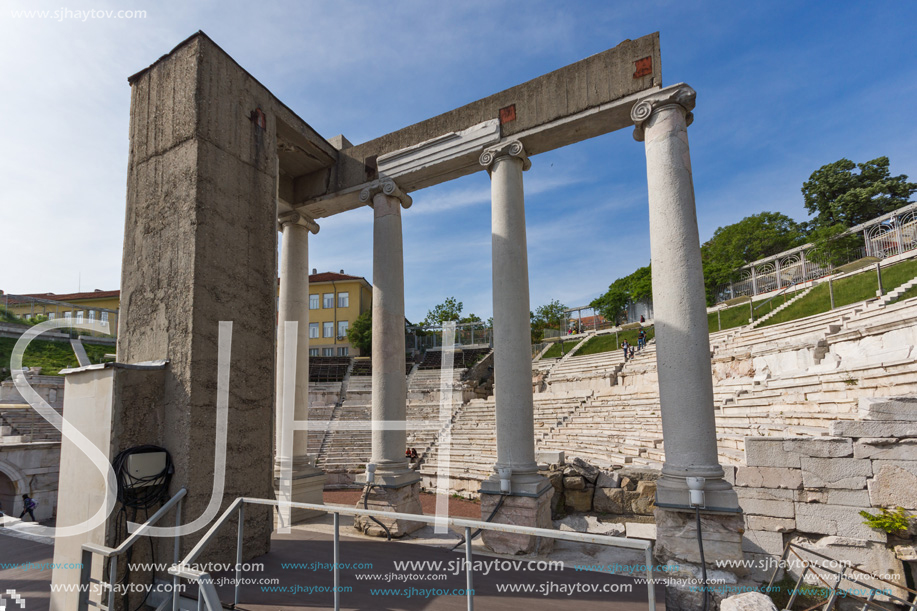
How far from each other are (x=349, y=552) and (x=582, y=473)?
18.2ft

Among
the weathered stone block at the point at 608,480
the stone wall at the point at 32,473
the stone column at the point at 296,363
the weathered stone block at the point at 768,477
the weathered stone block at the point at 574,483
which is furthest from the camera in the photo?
the stone wall at the point at 32,473

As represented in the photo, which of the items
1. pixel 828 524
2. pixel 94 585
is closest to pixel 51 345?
pixel 94 585

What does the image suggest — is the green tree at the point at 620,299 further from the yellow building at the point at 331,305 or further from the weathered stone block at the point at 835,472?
the weathered stone block at the point at 835,472

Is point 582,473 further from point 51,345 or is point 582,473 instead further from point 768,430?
point 51,345

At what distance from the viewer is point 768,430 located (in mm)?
9625

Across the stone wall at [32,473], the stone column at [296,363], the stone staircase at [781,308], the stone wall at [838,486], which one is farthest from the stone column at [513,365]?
the stone staircase at [781,308]

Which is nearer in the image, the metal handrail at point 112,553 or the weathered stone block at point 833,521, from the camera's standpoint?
the metal handrail at point 112,553

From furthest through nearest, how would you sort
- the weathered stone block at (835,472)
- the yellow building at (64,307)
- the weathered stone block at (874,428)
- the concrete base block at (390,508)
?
the yellow building at (64,307) → the concrete base block at (390,508) → the weathered stone block at (835,472) → the weathered stone block at (874,428)

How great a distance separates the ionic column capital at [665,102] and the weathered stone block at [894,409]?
4973mm

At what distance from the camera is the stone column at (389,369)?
7.67 metres

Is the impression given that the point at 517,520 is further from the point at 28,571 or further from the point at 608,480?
the point at 28,571

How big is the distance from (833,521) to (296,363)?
31.4 ft

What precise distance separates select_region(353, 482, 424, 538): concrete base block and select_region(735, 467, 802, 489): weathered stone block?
5247 millimetres

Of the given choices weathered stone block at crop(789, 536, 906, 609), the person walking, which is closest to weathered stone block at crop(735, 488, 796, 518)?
weathered stone block at crop(789, 536, 906, 609)
